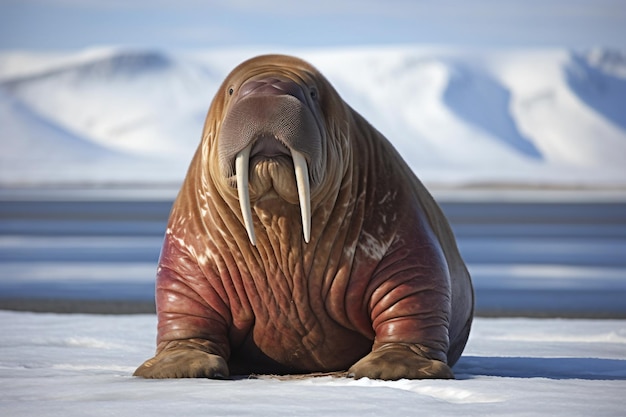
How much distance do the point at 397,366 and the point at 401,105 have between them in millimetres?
108590

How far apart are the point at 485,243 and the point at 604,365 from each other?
13524 millimetres

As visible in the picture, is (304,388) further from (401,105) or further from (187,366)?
(401,105)

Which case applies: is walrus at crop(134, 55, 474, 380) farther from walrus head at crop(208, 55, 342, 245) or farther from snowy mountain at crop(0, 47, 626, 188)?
snowy mountain at crop(0, 47, 626, 188)

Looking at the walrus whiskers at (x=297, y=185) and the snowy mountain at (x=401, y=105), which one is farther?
the snowy mountain at (x=401, y=105)

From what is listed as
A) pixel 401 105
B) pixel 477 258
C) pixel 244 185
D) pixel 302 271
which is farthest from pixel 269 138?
pixel 401 105

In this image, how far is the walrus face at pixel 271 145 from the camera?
13.6 ft

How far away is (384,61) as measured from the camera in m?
121

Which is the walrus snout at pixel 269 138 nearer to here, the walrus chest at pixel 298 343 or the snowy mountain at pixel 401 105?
the walrus chest at pixel 298 343

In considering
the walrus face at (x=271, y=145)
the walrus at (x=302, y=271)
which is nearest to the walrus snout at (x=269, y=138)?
the walrus face at (x=271, y=145)

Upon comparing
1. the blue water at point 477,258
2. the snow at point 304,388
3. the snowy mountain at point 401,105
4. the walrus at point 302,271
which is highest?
the snowy mountain at point 401,105

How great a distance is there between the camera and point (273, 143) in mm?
4188

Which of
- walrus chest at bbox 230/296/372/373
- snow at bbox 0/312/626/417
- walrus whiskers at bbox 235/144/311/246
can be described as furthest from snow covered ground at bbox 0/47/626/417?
walrus whiskers at bbox 235/144/311/246

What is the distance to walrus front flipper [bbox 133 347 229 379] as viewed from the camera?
441cm

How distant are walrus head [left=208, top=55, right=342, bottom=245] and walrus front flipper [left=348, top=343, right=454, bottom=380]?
523 mm
